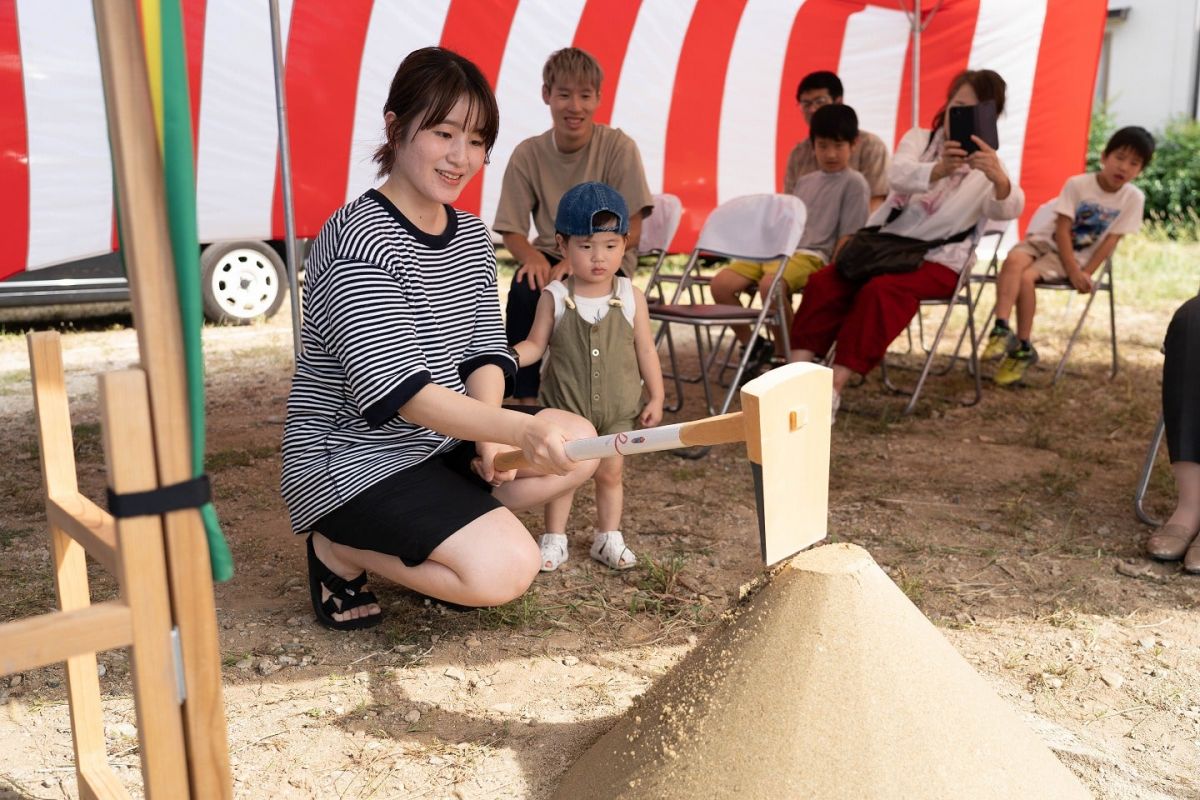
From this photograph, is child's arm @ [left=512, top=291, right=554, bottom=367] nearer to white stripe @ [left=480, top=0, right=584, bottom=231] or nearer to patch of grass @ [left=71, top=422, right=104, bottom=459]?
patch of grass @ [left=71, top=422, right=104, bottom=459]

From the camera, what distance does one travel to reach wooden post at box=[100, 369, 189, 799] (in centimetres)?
106

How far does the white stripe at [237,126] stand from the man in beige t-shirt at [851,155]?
253 centimetres

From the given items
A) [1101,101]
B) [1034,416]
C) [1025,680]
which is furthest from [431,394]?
[1101,101]

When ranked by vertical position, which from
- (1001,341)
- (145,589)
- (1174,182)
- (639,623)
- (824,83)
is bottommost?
(639,623)

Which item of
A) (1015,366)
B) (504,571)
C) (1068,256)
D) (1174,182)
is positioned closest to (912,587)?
(504,571)

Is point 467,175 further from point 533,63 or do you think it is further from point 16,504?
point 533,63

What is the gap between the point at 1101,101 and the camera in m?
12.1

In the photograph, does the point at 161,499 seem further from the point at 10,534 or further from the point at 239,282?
the point at 239,282

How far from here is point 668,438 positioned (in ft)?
5.13

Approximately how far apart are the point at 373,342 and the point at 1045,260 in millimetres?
4245

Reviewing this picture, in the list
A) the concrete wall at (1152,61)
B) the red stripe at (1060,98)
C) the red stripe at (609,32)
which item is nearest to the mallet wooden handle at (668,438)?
the red stripe at (609,32)

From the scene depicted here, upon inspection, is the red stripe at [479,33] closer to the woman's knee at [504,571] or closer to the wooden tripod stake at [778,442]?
the woman's knee at [504,571]

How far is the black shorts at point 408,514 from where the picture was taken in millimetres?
2115

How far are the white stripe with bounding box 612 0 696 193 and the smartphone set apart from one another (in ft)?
6.77
